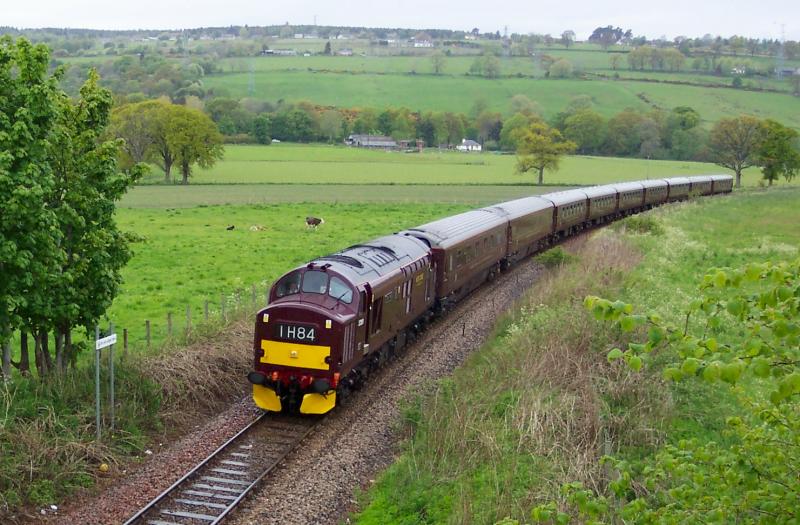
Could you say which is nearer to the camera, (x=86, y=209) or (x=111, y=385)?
(x=111, y=385)

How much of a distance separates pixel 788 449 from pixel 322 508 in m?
8.39

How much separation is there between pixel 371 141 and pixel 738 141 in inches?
2359

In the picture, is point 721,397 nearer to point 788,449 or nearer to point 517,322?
point 517,322

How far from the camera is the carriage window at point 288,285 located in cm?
1733

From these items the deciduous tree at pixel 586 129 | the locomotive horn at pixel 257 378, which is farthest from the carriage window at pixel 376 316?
the deciduous tree at pixel 586 129

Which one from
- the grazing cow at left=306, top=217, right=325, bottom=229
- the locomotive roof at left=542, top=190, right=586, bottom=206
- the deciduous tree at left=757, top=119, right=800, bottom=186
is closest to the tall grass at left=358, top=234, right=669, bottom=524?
the locomotive roof at left=542, top=190, right=586, bottom=206

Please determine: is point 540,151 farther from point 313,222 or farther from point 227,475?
point 227,475

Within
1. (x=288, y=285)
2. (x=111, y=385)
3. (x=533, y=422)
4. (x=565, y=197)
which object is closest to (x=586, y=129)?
(x=565, y=197)

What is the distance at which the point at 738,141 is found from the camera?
92062 mm

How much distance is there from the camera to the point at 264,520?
12.6 meters

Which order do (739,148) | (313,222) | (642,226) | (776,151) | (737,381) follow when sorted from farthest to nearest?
1. (739,148)
2. (776,151)
3. (313,222)
4. (642,226)
5. (737,381)

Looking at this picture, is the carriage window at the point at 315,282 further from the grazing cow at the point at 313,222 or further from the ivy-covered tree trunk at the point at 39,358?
the grazing cow at the point at 313,222

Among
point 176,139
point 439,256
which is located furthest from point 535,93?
point 439,256

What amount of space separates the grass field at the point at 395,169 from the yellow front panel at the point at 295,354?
163 ft
